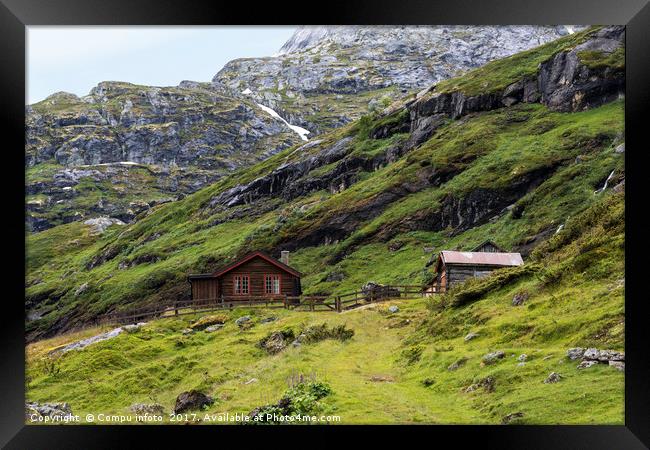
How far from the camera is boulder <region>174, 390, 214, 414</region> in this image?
68.1 ft

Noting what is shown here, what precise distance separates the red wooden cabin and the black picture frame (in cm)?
2860

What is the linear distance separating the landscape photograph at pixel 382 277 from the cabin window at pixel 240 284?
10 centimetres

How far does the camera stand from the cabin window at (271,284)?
44.6 m

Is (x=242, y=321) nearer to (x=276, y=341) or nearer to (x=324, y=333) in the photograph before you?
(x=276, y=341)

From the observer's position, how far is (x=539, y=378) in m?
18.9

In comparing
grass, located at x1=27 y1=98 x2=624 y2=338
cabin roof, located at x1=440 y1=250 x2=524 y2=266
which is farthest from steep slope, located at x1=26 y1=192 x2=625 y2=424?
grass, located at x1=27 y1=98 x2=624 y2=338

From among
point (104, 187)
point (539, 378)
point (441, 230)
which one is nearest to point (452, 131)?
point (441, 230)

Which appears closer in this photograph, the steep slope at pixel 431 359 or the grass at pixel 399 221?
the steep slope at pixel 431 359

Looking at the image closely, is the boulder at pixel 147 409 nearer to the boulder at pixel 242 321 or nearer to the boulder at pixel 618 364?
the boulder at pixel 242 321

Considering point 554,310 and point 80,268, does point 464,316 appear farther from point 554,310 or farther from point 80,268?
point 80,268

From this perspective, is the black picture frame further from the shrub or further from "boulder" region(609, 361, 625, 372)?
the shrub

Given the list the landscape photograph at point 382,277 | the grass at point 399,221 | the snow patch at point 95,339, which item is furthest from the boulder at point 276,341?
the grass at point 399,221

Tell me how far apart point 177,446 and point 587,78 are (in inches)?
2993
